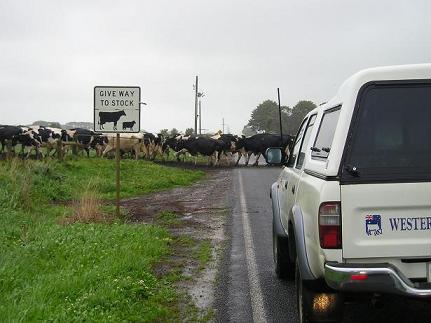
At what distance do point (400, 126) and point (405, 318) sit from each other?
2.30 meters

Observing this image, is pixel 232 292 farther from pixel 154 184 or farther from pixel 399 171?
pixel 154 184

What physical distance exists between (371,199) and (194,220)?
9044 mm

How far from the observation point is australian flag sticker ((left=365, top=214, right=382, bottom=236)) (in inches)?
161

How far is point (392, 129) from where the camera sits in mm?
4406

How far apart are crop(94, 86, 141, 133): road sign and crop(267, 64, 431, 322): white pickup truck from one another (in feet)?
26.2

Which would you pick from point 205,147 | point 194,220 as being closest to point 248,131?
point 205,147

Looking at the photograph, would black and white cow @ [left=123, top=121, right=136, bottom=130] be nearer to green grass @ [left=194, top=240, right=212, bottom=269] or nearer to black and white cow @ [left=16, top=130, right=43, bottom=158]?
green grass @ [left=194, top=240, right=212, bottom=269]

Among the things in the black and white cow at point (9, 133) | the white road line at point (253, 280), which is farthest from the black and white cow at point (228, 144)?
the white road line at point (253, 280)

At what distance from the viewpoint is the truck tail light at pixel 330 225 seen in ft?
13.5

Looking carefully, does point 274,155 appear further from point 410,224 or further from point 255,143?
point 255,143

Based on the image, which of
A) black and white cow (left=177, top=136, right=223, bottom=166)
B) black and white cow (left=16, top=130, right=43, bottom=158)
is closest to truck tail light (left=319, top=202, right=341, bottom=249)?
black and white cow (left=177, top=136, right=223, bottom=166)

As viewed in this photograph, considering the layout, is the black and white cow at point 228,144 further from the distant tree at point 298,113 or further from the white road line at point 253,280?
the distant tree at point 298,113

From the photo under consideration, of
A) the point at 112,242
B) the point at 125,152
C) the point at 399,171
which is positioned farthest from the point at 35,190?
the point at 125,152

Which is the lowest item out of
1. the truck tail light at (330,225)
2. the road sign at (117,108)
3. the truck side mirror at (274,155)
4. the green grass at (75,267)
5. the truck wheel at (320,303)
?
the green grass at (75,267)
